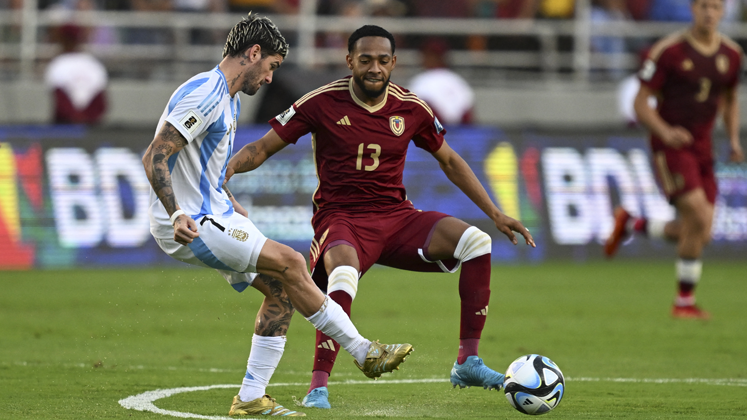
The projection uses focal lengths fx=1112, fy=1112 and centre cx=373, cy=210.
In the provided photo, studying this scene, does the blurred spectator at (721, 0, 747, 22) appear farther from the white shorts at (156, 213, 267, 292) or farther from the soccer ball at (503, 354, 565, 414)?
the white shorts at (156, 213, 267, 292)

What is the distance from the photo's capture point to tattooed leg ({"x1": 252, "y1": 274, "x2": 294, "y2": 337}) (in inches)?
237

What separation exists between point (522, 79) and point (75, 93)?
24.7ft

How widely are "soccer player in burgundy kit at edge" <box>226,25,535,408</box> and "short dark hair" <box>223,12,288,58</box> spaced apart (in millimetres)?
741

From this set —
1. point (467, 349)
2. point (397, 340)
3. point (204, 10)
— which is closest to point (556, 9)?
point (204, 10)

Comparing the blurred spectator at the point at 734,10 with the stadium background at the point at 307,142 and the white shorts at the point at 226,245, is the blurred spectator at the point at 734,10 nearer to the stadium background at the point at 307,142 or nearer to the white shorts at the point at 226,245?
the stadium background at the point at 307,142

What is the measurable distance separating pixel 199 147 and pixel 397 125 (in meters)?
1.51

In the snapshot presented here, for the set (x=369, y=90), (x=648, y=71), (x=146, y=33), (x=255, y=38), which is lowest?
(x=648, y=71)

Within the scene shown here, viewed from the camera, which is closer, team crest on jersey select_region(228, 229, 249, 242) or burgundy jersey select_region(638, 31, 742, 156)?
team crest on jersey select_region(228, 229, 249, 242)

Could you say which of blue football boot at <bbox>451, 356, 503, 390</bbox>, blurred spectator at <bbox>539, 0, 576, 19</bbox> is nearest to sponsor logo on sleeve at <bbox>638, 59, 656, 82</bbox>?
blue football boot at <bbox>451, 356, 503, 390</bbox>

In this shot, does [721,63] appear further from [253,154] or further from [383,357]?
[383,357]

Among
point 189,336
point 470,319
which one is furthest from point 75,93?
point 470,319

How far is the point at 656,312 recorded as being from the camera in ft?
37.2

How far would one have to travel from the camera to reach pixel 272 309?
607 cm

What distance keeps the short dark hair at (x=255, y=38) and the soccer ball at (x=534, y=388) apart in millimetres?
2167
